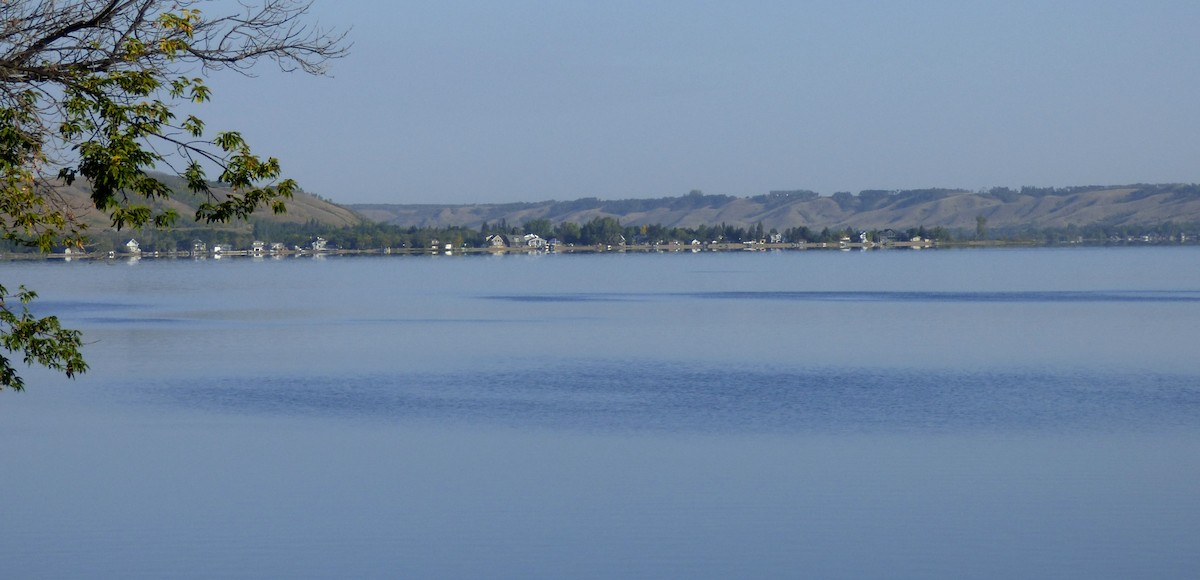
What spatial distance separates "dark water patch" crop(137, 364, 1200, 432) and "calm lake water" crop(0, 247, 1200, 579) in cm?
14

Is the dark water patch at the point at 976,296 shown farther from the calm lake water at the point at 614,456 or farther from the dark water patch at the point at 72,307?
the dark water patch at the point at 72,307

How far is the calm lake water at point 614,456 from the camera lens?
→ 15.0 metres

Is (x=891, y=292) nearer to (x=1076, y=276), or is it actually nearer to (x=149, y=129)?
(x=1076, y=276)

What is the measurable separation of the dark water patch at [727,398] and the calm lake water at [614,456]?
5.5 inches

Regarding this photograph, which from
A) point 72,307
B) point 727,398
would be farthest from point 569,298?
point 727,398

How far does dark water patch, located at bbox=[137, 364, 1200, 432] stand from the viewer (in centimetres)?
2466

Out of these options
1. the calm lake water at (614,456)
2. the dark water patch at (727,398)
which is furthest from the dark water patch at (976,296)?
the dark water patch at (727,398)

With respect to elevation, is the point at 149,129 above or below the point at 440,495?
above

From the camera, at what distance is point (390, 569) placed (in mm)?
14328

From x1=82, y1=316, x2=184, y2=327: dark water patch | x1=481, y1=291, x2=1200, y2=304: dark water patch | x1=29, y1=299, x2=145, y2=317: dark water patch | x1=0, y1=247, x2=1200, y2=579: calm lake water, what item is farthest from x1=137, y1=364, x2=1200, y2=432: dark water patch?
x1=481, y1=291, x2=1200, y2=304: dark water patch

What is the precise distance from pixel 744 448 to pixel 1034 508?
5.49 metres

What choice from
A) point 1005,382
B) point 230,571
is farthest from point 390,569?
point 1005,382

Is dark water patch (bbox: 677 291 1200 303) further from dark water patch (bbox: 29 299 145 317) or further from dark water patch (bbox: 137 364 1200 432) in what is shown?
dark water patch (bbox: 137 364 1200 432)

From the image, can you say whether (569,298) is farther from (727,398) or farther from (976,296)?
(727,398)
